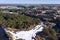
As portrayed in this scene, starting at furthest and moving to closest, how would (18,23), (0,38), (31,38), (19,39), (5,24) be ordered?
(18,23)
(5,24)
(31,38)
(19,39)
(0,38)

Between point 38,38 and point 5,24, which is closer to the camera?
point 38,38

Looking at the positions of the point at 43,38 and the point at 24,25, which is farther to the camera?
the point at 24,25

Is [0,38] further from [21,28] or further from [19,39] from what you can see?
[21,28]

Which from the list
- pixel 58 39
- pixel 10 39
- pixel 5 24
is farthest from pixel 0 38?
pixel 5 24

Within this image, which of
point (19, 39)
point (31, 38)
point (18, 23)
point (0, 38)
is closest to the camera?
point (0, 38)

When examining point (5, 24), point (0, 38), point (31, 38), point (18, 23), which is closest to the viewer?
point (0, 38)

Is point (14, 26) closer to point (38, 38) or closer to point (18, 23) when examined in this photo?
point (18, 23)

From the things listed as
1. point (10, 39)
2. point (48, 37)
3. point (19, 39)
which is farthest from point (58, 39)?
point (10, 39)
